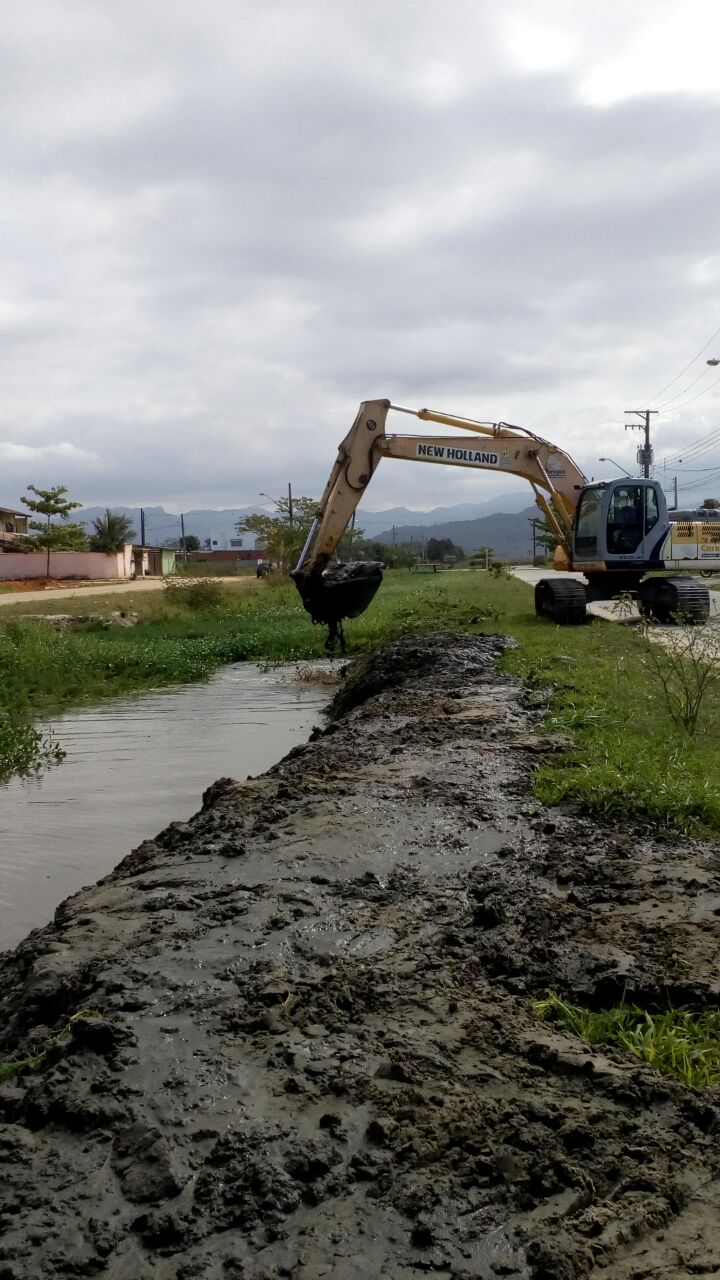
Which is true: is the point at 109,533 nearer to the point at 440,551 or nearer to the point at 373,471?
the point at 373,471

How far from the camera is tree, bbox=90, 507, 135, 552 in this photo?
7062 centimetres

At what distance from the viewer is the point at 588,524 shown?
67.0ft

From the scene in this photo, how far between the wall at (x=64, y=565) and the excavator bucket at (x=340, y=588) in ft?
150

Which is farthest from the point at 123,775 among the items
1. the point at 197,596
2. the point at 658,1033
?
the point at 197,596

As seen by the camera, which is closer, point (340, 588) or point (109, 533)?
point (340, 588)

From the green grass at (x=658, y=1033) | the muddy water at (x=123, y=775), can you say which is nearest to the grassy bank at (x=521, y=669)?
the muddy water at (x=123, y=775)

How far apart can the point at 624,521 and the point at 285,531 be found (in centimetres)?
4184

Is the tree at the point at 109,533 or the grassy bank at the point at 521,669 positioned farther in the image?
the tree at the point at 109,533

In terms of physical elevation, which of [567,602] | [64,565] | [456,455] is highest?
[456,455]

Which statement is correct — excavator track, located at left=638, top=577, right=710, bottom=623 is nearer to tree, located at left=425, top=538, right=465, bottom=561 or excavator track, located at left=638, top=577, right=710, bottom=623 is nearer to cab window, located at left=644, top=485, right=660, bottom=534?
cab window, located at left=644, top=485, right=660, bottom=534

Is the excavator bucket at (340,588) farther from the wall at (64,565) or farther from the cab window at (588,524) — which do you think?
the wall at (64,565)

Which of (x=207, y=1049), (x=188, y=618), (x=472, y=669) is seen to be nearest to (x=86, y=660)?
(x=472, y=669)

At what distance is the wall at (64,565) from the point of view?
2315 inches

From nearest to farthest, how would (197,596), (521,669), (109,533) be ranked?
(521,669) → (197,596) → (109,533)
